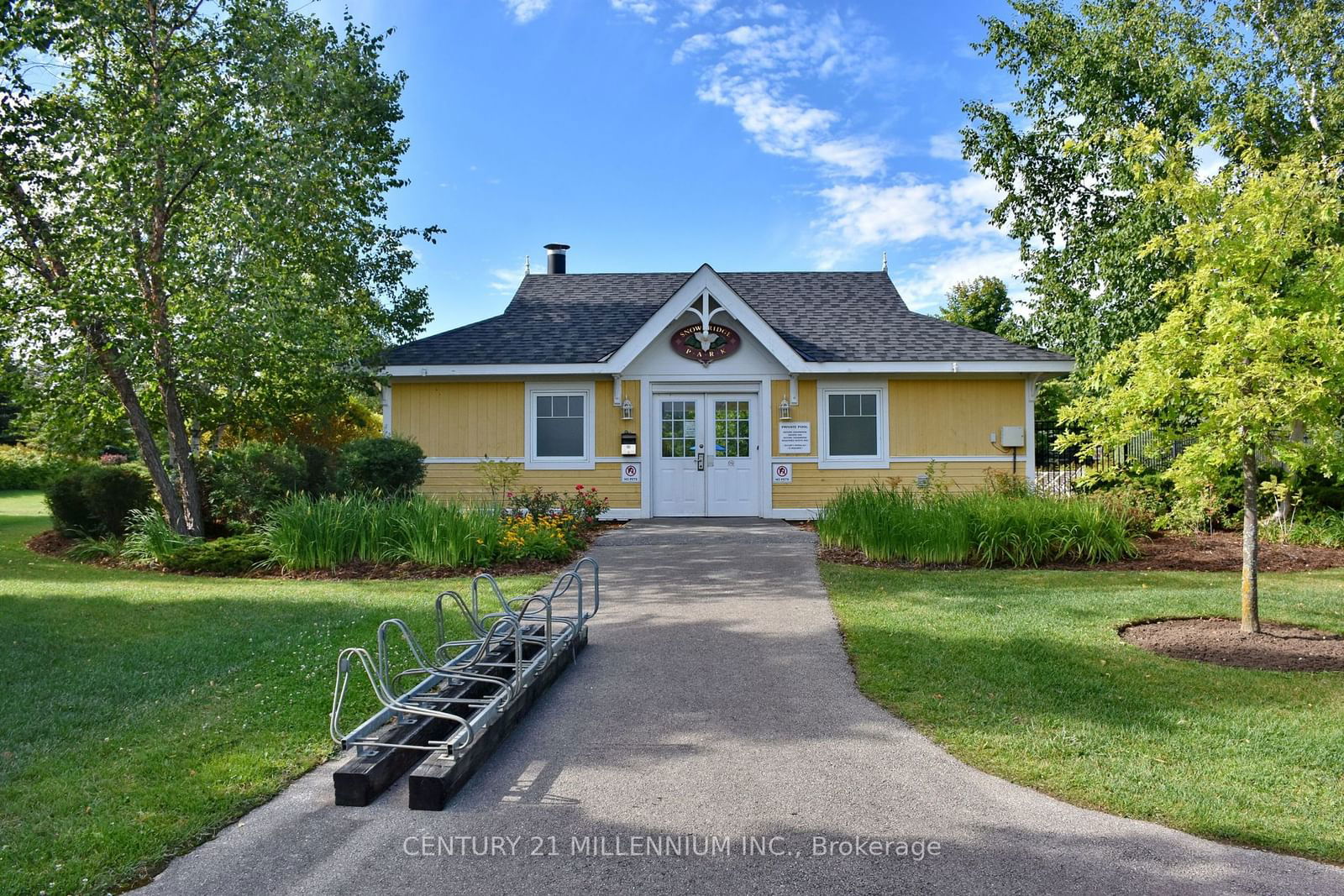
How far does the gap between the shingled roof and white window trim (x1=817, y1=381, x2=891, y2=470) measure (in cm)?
59

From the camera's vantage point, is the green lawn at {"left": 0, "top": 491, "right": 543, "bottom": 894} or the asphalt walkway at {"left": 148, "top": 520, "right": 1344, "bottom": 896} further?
the green lawn at {"left": 0, "top": 491, "right": 543, "bottom": 894}

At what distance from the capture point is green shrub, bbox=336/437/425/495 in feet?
40.8

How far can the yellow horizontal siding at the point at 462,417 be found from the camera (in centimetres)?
1502

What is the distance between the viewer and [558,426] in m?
15.0

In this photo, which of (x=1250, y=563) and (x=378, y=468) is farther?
(x=378, y=468)

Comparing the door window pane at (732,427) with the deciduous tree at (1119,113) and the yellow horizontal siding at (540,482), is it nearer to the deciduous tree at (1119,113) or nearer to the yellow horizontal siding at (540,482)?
the yellow horizontal siding at (540,482)

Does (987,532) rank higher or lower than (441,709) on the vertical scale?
higher

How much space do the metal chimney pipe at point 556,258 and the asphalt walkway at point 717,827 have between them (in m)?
15.7

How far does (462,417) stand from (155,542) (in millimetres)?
5402

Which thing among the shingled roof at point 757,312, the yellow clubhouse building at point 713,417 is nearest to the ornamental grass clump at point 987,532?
the yellow clubhouse building at point 713,417

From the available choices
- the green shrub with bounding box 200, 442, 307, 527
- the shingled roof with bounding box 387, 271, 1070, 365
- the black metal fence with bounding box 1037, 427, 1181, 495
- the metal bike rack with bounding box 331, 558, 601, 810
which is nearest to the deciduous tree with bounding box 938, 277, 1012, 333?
the black metal fence with bounding box 1037, 427, 1181, 495

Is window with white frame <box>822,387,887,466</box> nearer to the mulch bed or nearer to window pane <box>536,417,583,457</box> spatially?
the mulch bed

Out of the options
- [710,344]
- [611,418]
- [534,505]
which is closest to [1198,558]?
[710,344]

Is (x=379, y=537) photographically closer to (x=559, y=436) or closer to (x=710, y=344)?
(x=559, y=436)
